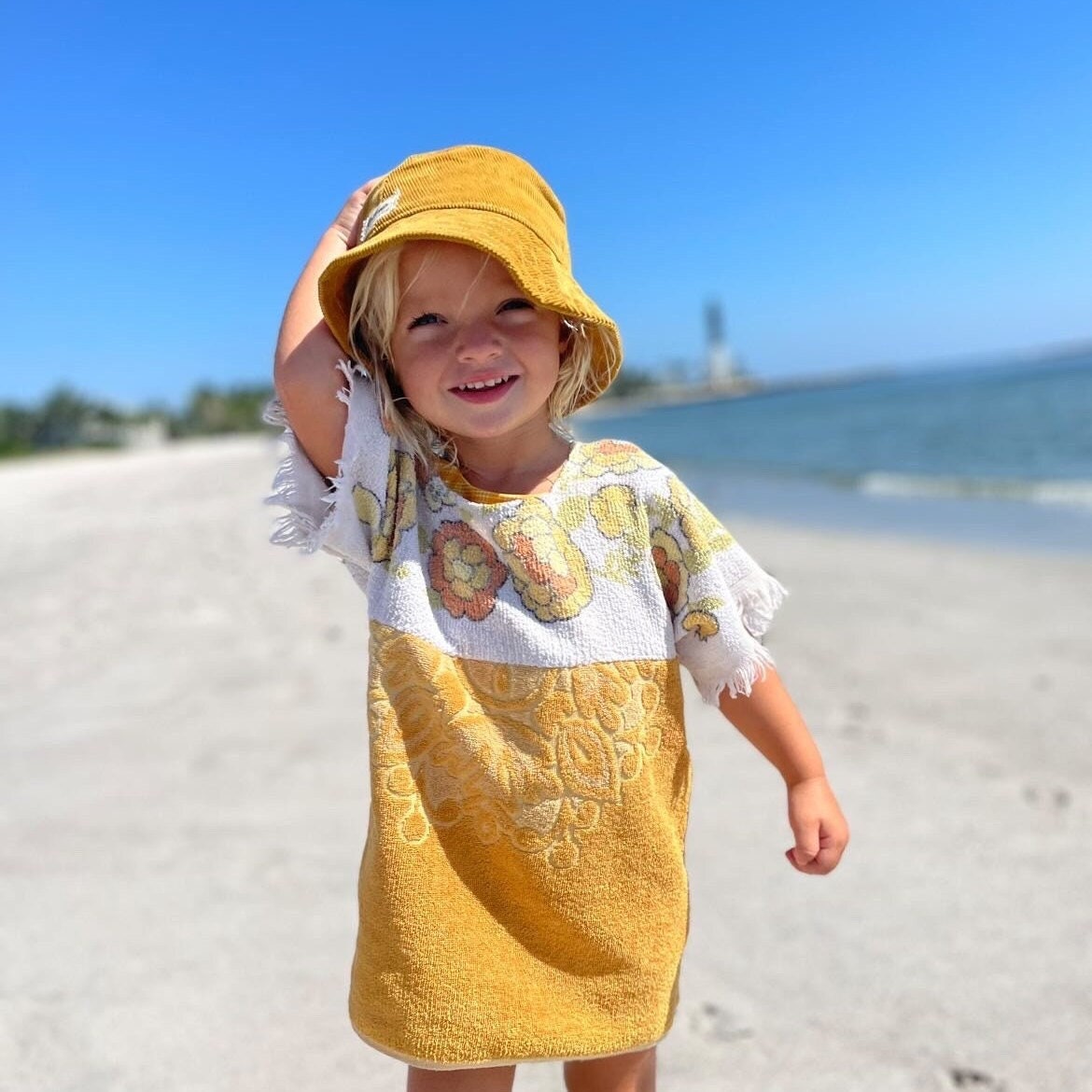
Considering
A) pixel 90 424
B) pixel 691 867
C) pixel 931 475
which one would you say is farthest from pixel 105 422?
pixel 691 867

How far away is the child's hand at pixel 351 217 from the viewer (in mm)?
1536

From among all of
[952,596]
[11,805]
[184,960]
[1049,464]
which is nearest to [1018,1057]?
[184,960]

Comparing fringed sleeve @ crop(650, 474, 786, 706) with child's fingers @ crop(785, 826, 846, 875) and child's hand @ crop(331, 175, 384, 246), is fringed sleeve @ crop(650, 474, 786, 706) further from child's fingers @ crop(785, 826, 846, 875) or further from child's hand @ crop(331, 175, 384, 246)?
child's hand @ crop(331, 175, 384, 246)

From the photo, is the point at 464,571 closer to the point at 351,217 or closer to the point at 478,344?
the point at 478,344

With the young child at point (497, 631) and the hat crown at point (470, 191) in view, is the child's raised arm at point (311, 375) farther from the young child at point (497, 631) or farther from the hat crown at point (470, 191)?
the hat crown at point (470, 191)

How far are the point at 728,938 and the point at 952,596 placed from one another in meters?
3.96

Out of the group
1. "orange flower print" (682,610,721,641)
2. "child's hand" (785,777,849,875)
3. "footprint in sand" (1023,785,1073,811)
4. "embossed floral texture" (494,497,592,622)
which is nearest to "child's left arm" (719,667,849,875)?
"child's hand" (785,777,849,875)

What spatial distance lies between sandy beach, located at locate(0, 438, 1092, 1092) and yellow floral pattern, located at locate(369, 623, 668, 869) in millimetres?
957

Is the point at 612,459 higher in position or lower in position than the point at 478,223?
lower

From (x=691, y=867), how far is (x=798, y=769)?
55.2 inches

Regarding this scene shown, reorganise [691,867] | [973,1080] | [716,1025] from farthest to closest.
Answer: [691,867] → [716,1025] → [973,1080]

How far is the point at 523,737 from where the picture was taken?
1.37m

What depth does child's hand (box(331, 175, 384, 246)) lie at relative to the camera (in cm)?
154

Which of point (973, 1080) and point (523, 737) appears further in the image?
point (973, 1080)
